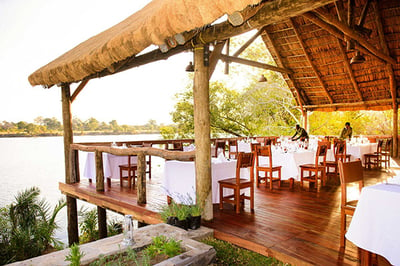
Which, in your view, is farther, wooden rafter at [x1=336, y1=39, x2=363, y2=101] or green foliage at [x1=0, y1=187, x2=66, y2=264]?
wooden rafter at [x1=336, y1=39, x2=363, y2=101]

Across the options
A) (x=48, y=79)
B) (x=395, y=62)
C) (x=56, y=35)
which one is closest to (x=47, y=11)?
(x=56, y=35)

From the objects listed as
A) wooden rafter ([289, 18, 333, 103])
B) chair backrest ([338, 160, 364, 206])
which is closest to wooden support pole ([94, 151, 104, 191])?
chair backrest ([338, 160, 364, 206])

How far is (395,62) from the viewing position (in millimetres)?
8977

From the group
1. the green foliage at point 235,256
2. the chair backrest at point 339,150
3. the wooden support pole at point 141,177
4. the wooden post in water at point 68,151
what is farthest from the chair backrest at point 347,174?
the wooden post in water at point 68,151

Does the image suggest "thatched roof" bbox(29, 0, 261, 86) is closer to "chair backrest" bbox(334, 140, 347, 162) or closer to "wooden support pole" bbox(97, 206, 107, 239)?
"wooden support pole" bbox(97, 206, 107, 239)

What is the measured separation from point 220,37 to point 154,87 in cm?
3240

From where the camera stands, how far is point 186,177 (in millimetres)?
4434

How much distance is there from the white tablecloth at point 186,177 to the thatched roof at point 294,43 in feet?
5.67

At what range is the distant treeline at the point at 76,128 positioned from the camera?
17.7 m

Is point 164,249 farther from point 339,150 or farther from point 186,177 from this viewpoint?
point 339,150

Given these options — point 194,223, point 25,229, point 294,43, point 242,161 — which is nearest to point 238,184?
point 242,161

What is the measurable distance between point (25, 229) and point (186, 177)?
4982 millimetres

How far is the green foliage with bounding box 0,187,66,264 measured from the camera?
6.44 meters

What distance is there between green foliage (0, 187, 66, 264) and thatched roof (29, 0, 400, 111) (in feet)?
9.77
